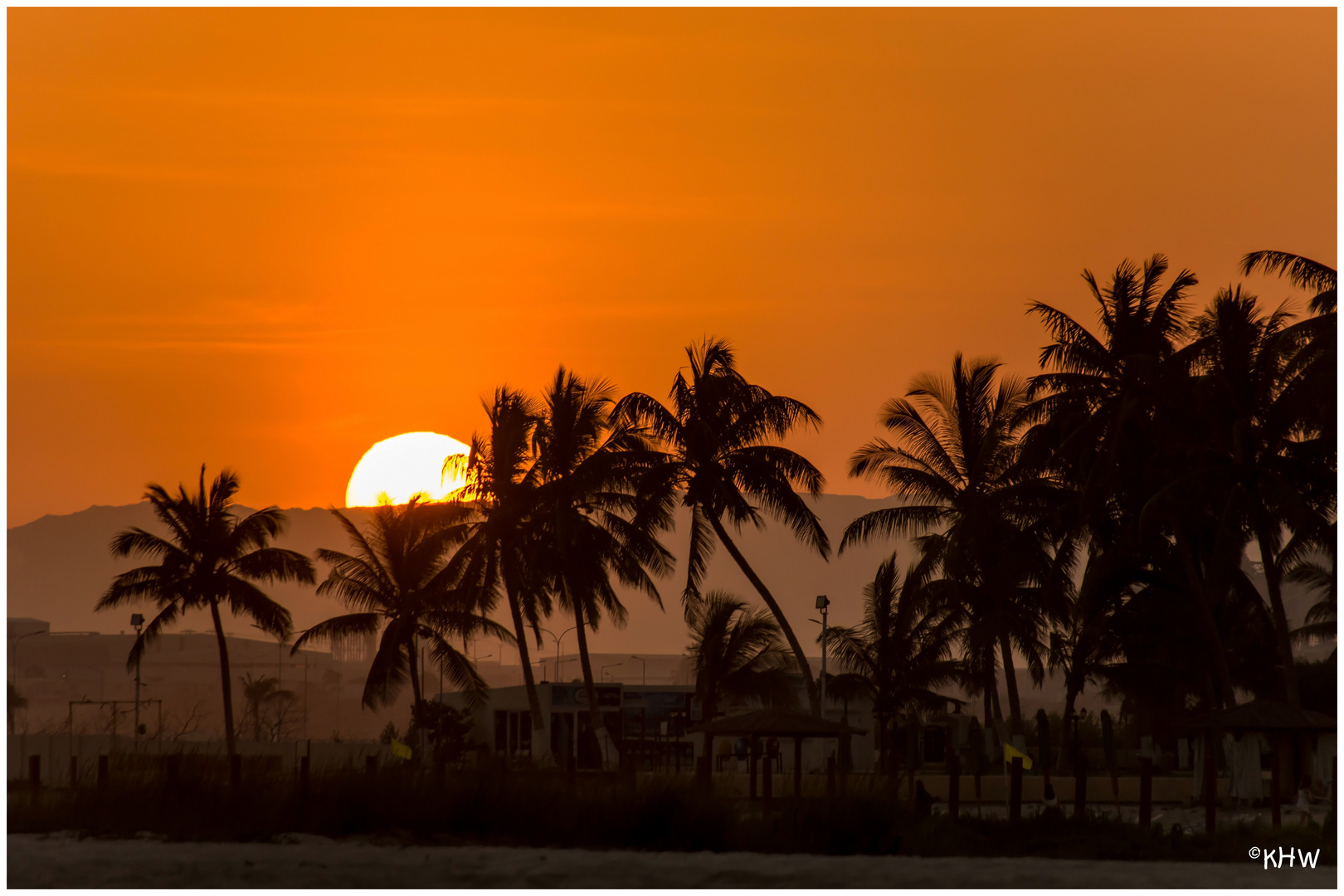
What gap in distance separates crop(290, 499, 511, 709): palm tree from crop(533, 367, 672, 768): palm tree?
16.1ft

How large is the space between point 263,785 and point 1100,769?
32390mm

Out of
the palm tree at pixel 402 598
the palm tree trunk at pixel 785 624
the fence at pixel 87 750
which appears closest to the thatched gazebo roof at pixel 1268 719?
the palm tree trunk at pixel 785 624

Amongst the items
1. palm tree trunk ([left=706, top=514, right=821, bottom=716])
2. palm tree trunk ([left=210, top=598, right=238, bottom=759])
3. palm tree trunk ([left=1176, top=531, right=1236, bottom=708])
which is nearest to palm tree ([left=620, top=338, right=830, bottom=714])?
palm tree trunk ([left=706, top=514, right=821, bottom=716])

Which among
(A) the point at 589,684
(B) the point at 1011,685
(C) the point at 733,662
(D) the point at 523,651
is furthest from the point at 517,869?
(C) the point at 733,662

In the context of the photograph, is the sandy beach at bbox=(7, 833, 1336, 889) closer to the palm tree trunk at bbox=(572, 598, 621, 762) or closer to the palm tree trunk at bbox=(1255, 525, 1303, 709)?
the palm tree trunk at bbox=(1255, 525, 1303, 709)

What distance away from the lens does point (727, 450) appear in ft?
119

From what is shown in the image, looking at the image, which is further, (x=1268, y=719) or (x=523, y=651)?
(x=523, y=651)

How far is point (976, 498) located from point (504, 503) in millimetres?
11509

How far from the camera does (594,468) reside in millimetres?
36875

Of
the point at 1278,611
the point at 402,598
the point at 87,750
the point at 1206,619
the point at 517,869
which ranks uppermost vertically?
the point at 402,598

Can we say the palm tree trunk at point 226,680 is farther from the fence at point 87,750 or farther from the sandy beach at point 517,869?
the sandy beach at point 517,869


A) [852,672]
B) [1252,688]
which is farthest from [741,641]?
[1252,688]

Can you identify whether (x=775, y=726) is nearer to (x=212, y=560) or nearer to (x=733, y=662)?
(x=733, y=662)

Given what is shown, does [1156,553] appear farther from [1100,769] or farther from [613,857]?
[613,857]
